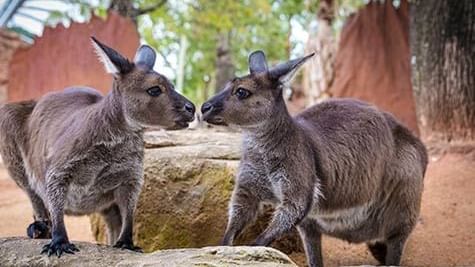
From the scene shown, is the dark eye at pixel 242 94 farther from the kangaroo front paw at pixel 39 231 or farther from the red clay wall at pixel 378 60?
the red clay wall at pixel 378 60

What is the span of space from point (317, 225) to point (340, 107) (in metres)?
0.85

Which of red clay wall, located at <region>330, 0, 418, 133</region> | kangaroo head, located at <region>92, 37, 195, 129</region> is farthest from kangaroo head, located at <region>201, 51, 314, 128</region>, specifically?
red clay wall, located at <region>330, 0, 418, 133</region>

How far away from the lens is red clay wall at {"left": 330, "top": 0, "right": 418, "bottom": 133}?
39.8 ft

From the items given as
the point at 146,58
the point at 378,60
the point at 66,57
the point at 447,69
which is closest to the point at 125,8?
the point at 66,57

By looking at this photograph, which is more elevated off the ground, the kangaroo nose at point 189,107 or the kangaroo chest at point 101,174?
the kangaroo nose at point 189,107

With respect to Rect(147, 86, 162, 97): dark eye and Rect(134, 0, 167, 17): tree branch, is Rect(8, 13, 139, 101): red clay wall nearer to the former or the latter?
Rect(134, 0, 167, 17): tree branch

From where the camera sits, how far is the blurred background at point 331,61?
691cm

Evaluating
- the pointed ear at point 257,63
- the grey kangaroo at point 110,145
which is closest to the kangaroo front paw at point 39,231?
the grey kangaroo at point 110,145

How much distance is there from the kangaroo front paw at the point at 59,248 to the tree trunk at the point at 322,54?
8.72 metres

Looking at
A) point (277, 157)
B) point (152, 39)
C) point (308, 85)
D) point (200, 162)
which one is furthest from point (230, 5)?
point (277, 157)

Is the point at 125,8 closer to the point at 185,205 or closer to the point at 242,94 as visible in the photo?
the point at 185,205

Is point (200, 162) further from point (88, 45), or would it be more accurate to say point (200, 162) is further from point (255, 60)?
point (88, 45)

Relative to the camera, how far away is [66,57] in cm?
1406

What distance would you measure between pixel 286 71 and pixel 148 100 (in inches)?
34.0
